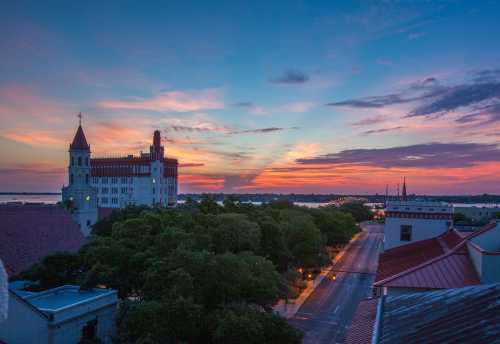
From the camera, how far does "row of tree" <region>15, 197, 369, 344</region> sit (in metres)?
20.2

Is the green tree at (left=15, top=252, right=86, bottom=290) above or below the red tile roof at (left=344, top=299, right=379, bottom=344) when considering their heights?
below

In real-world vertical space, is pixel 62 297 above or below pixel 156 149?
below

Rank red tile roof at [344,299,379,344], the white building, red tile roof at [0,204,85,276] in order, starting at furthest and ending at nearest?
1. the white building
2. red tile roof at [0,204,85,276]
3. red tile roof at [344,299,379,344]

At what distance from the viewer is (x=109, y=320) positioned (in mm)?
27469

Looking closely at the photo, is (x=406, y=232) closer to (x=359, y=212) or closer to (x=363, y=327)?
(x=363, y=327)

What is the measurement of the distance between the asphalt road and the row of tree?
3650mm

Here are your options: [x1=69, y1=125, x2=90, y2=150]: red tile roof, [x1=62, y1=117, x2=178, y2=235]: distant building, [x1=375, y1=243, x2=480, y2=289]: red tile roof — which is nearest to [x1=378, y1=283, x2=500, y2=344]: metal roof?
[x1=375, y1=243, x2=480, y2=289]: red tile roof

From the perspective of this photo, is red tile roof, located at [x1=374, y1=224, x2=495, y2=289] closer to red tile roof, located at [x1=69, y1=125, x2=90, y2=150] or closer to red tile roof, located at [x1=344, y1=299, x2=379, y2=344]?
red tile roof, located at [x1=344, y1=299, x2=379, y2=344]

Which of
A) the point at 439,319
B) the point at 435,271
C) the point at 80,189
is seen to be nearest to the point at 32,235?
the point at 80,189

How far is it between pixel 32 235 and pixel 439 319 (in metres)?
40.8

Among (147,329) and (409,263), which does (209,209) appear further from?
(147,329)

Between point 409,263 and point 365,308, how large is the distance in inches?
481

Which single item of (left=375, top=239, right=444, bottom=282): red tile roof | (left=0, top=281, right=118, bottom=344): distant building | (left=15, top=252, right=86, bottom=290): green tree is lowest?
(left=0, top=281, right=118, bottom=344): distant building

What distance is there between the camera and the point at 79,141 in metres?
74.2
